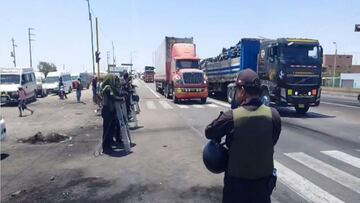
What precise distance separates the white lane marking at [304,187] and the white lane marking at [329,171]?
0.59m

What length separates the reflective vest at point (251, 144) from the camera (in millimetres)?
3045

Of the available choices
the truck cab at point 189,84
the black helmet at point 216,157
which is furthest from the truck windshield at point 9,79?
the black helmet at point 216,157

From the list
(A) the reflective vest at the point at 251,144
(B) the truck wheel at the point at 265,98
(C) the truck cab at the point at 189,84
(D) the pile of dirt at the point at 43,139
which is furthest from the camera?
(C) the truck cab at the point at 189,84

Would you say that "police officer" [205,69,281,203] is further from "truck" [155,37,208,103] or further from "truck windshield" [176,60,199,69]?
"truck windshield" [176,60,199,69]

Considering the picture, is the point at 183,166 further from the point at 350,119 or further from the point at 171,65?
the point at 171,65

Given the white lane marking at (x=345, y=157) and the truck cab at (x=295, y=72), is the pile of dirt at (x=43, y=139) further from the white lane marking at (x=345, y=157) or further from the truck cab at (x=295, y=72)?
the truck cab at (x=295, y=72)

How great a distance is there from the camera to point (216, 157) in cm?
319

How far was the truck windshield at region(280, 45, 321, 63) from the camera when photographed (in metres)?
16.5

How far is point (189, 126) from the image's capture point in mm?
13820

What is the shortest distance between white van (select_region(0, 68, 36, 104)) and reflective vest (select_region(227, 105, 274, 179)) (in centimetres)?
2527

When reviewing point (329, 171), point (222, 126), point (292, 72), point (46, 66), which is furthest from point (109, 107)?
point (46, 66)

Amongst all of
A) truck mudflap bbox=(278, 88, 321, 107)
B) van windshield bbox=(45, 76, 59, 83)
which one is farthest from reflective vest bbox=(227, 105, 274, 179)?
van windshield bbox=(45, 76, 59, 83)

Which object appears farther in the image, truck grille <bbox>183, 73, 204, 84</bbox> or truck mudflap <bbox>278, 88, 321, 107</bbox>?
truck grille <bbox>183, 73, 204, 84</bbox>

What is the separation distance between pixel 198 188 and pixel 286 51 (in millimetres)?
11839
